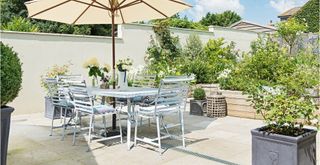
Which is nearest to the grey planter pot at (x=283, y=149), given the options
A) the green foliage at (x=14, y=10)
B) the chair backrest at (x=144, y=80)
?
the chair backrest at (x=144, y=80)

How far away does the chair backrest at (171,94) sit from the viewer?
3.99m

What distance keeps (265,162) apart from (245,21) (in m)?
22.3

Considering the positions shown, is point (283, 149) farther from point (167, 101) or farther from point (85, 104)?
point (85, 104)

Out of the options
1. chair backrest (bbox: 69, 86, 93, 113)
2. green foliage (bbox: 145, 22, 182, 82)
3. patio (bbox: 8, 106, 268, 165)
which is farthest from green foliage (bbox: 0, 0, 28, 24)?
chair backrest (bbox: 69, 86, 93, 113)

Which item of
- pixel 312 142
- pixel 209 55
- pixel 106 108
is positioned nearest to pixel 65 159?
pixel 106 108

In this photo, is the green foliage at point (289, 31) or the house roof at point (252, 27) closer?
the green foliage at point (289, 31)

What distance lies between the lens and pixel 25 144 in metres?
4.46

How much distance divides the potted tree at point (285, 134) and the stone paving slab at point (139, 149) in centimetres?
92

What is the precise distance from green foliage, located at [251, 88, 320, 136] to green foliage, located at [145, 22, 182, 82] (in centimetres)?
643

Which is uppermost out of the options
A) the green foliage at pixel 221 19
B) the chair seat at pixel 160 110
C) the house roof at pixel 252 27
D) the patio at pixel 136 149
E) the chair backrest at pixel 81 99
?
the green foliage at pixel 221 19

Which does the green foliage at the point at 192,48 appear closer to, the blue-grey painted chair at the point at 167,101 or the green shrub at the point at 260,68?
the green shrub at the point at 260,68

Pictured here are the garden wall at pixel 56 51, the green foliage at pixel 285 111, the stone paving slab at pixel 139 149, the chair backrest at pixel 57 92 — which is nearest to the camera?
the green foliage at pixel 285 111

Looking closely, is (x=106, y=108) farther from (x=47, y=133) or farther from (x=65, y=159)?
(x=47, y=133)

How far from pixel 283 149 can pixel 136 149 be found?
209 cm
